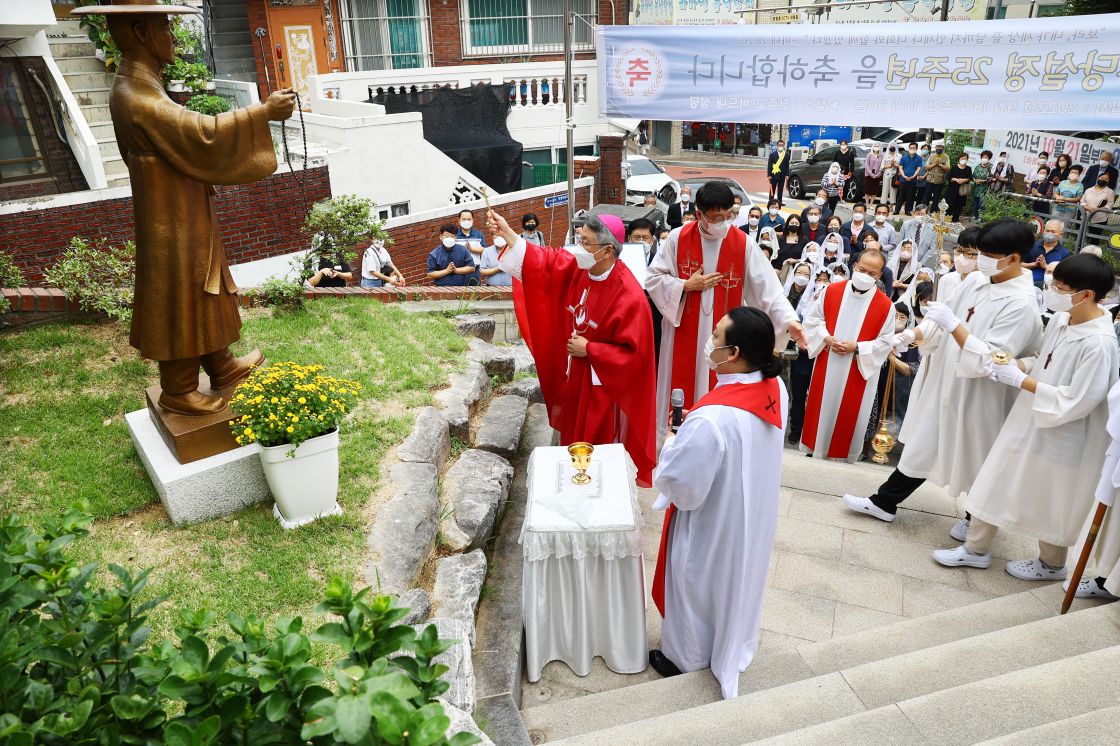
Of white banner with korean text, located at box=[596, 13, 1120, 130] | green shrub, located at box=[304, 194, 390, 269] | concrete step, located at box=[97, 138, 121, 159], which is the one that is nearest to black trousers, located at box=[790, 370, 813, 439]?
white banner with korean text, located at box=[596, 13, 1120, 130]

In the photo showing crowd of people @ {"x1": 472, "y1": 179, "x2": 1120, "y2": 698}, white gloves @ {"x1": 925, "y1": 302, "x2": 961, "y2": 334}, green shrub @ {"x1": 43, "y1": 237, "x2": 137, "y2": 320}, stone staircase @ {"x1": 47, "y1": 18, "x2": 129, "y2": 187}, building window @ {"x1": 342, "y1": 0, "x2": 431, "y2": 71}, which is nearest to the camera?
crowd of people @ {"x1": 472, "y1": 179, "x2": 1120, "y2": 698}

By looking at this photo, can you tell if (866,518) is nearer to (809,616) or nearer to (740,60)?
(809,616)

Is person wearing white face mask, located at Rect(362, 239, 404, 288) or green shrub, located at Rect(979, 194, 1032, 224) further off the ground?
person wearing white face mask, located at Rect(362, 239, 404, 288)

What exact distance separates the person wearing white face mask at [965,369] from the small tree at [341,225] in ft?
16.2

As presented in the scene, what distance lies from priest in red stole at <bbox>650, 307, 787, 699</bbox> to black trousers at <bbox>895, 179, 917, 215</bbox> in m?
14.2

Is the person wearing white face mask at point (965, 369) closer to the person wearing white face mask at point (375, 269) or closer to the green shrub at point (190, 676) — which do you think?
the green shrub at point (190, 676)

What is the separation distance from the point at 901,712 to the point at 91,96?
494 inches

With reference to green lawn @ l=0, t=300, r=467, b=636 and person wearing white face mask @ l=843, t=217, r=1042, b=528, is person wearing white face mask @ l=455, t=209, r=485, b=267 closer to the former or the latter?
green lawn @ l=0, t=300, r=467, b=636

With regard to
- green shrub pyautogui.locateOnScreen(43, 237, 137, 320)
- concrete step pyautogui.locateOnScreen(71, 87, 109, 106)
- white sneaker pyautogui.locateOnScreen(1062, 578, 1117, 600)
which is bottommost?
white sneaker pyautogui.locateOnScreen(1062, 578, 1117, 600)

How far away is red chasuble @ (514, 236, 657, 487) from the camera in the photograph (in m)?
5.04

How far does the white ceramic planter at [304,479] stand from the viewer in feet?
13.3

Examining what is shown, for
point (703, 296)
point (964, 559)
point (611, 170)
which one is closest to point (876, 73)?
point (703, 296)

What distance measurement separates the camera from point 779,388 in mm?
3736

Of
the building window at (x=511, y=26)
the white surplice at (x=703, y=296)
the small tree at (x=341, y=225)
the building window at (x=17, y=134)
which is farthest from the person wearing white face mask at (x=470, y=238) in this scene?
the building window at (x=511, y=26)
